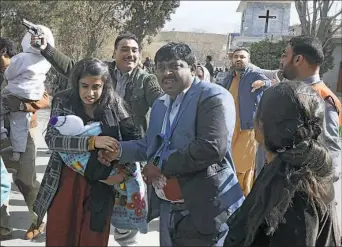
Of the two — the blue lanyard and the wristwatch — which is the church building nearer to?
the wristwatch

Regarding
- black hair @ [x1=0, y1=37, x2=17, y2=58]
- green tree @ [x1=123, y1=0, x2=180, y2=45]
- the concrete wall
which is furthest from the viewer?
the concrete wall

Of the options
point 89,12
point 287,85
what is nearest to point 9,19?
point 89,12

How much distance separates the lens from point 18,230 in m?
4.23

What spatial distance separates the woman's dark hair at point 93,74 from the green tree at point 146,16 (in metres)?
Result: 18.9

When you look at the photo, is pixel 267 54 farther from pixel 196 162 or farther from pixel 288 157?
pixel 288 157

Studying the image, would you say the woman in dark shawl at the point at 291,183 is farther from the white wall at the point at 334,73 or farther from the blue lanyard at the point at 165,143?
the white wall at the point at 334,73

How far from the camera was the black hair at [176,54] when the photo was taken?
2502 mm

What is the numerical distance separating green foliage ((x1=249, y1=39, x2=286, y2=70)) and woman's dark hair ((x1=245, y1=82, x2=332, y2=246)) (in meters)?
21.3

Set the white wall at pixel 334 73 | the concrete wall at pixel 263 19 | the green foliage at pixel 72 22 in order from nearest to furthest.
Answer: the green foliage at pixel 72 22, the white wall at pixel 334 73, the concrete wall at pixel 263 19

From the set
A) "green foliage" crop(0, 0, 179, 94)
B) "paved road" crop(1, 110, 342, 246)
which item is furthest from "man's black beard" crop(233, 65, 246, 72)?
"green foliage" crop(0, 0, 179, 94)

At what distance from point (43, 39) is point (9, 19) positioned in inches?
618

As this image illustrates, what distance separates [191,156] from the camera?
2.30 metres

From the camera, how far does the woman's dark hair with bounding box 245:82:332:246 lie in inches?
A: 65.4

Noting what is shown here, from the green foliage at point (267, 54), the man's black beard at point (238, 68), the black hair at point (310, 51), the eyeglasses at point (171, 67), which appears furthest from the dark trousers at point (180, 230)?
the green foliage at point (267, 54)
